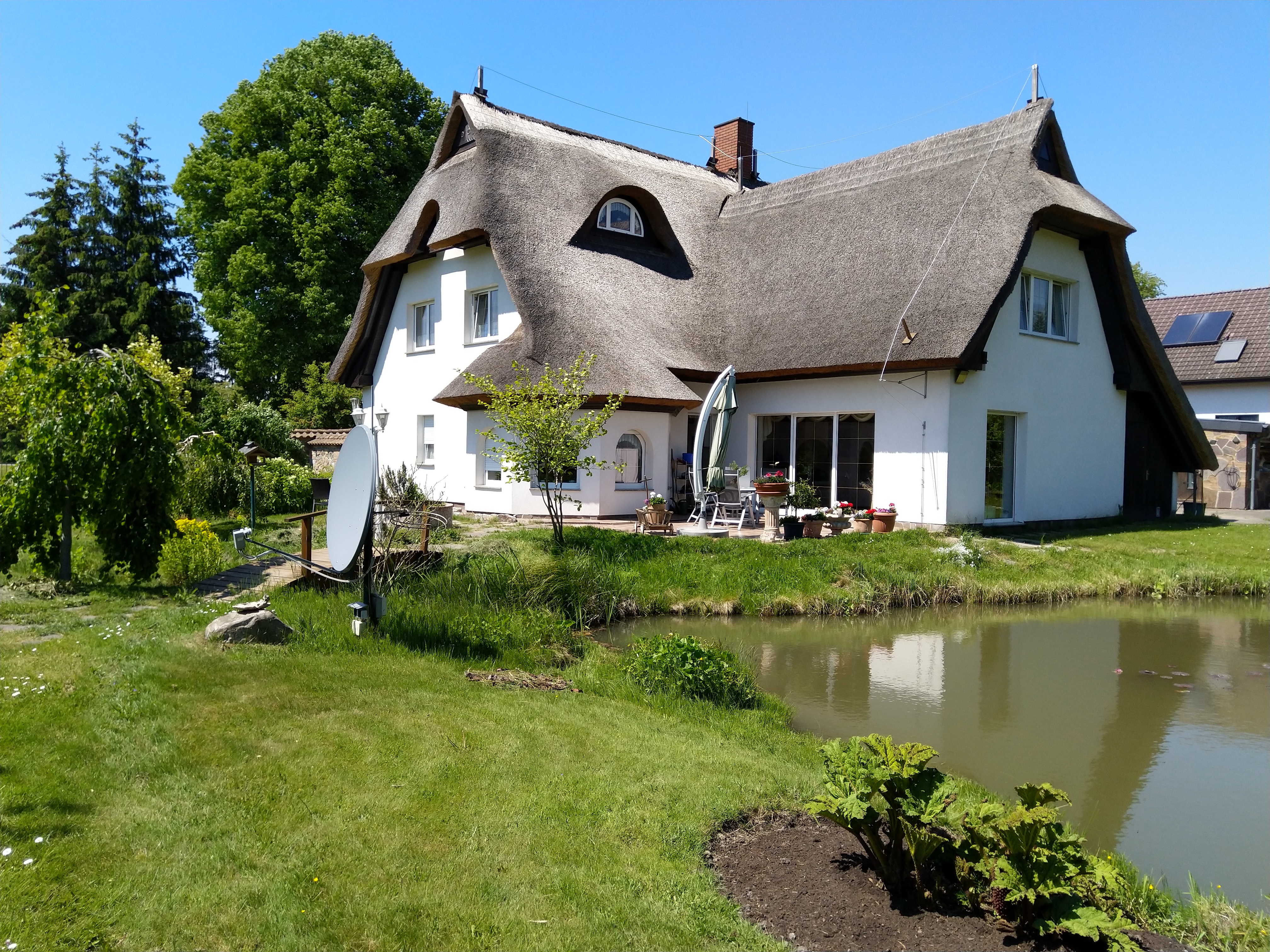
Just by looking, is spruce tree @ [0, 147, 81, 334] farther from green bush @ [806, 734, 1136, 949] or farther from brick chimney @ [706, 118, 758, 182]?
green bush @ [806, 734, 1136, 949]

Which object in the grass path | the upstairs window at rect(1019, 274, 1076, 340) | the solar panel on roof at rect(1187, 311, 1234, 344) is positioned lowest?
the grass path

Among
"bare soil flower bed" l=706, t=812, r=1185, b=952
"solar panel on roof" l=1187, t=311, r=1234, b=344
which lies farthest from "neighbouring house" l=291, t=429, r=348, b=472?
"solar panel on roof" l=1187, t=311, r=1234, b=344

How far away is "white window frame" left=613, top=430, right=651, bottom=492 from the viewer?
1681 cm

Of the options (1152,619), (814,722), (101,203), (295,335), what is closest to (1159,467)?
(1152,619)

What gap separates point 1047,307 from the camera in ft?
58.6

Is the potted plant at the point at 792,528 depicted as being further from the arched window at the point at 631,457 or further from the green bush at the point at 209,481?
the green bush at the point at 209,481

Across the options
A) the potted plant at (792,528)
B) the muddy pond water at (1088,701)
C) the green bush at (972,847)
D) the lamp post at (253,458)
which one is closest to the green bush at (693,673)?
the muddy pond water at (1088,701)

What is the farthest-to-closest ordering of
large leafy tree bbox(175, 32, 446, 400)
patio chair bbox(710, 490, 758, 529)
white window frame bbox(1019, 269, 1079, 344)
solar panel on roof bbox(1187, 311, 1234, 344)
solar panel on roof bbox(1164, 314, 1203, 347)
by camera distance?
solar panel on roof bbox(1164, 314, 1203, 347), solar panel on roof bbox(1187, 311, 1234, 344), large leafy tree bbox(175, 32, 446, 400), white window frame bbox(1019, 269, 1079, 344), patio chair bbox(710, 490, 758, 529)

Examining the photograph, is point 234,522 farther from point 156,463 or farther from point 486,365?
point 156,463

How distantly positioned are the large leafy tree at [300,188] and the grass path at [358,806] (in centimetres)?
2405

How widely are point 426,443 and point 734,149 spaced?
1229 centimetres

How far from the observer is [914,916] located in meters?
3.59

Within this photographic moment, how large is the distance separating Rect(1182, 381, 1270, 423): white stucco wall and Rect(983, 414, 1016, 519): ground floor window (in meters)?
13.5

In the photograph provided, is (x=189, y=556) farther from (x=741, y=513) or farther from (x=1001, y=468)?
(x=1001, y=468)
